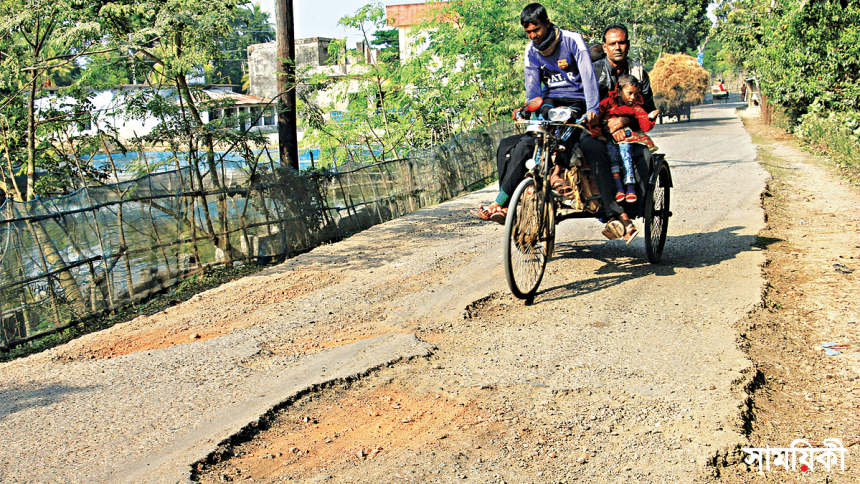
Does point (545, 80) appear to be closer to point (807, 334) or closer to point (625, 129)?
point (625, 129)

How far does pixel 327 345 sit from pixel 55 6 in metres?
6.29

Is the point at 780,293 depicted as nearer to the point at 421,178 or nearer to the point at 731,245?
the point at 731,245

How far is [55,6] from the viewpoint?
855 cm

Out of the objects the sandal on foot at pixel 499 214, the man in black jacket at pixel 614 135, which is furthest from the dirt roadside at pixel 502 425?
the man in black jacket at pixel 614 135

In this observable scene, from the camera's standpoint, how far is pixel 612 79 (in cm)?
645

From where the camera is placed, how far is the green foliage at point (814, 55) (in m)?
18.5

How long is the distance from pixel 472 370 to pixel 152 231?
4799mm

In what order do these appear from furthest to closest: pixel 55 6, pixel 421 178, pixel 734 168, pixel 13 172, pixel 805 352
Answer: pixel 734 168 < pixel 421 178 < pixel 13 172 < pixel 55 6 < pixel 805 352

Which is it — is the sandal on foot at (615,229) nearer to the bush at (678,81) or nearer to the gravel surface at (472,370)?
the gravel surface at (472,370)

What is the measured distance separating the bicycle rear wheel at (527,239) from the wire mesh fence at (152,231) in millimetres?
4247

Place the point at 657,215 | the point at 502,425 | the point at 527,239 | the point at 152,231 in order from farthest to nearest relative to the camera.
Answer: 1. the point at 152,231
2. the point at 657,215
3. the point at 527,239
4. the point at 502,425

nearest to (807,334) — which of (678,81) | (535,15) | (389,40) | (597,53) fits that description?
(535,15)

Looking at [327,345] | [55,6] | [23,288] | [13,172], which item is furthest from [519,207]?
[13,172]

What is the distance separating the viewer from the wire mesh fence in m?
6.48
